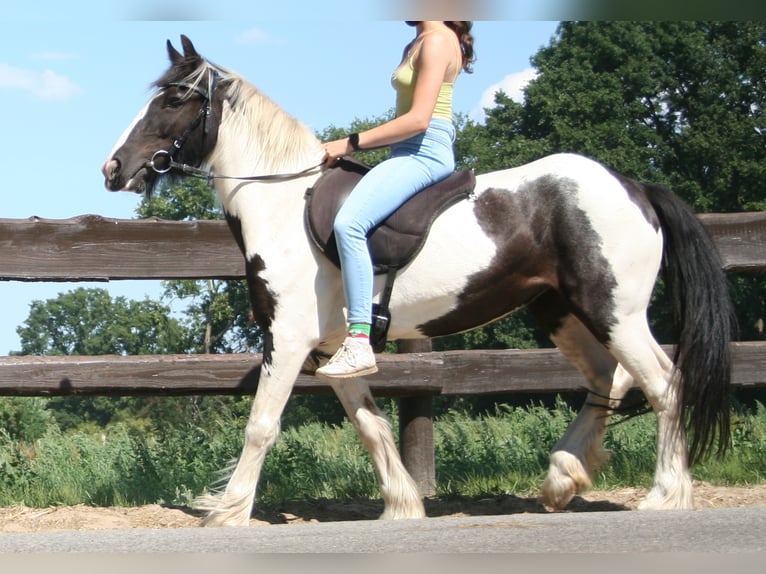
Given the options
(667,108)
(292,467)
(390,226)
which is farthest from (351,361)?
(667,108)

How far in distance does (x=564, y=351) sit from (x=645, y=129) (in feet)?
102

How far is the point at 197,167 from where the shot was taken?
5.95m

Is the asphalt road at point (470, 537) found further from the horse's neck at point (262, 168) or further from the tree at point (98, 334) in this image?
the tree at point (98, 334)

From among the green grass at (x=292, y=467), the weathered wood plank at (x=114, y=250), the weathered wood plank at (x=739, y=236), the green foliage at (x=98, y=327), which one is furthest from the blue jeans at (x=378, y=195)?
the green foliage at (x=98, y=327)

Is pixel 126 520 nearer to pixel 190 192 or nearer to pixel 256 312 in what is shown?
pixel 256 312

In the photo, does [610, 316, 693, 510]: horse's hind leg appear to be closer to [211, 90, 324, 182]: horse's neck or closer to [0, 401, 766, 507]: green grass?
[0, 401, 766, 507]: green grass

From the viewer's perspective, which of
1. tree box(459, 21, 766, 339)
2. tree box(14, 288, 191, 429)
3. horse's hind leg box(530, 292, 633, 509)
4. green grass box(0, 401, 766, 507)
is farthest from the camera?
tree box(14, 288, 191, 429)

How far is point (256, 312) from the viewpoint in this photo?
5.54 m

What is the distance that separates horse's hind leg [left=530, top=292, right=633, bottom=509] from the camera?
18.9ft

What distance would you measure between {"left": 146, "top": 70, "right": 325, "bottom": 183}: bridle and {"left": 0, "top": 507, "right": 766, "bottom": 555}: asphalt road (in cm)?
200

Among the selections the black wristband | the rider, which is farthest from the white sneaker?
the black wristband

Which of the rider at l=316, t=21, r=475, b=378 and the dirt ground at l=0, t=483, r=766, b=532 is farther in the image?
the dirt ground at l=0, t=483, r=766, b=532

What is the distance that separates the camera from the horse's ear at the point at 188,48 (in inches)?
233

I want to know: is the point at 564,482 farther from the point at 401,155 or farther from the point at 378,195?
Result: the point at 401,155
